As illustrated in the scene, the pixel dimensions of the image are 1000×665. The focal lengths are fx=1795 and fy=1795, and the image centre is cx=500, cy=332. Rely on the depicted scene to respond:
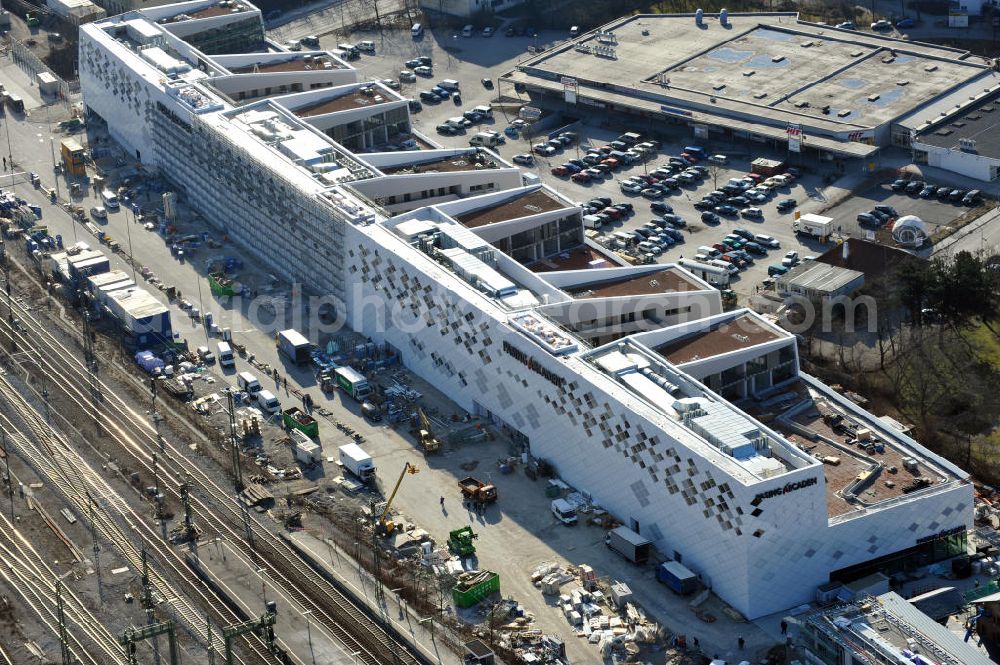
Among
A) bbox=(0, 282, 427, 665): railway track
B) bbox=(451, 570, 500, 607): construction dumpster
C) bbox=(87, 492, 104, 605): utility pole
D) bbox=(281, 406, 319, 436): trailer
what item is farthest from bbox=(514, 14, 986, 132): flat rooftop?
bbox=(87, 492, 104, 605): utility pole

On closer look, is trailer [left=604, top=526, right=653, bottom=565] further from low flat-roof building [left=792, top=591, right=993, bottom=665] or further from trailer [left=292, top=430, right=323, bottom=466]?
trailer [left=292, top=430, right=323, bottom=466]

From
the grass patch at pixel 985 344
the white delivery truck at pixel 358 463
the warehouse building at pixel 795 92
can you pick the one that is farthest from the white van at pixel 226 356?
the warehouse building at pixel 795 92

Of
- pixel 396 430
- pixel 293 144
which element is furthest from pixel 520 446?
pixel 293 144

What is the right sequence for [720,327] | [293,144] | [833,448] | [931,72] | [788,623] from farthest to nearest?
[931,72]
[293,144]
[720,327]
[833,448]
[788,623]

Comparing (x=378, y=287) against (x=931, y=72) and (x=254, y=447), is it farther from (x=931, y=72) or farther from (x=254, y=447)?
(x=931, y=72)

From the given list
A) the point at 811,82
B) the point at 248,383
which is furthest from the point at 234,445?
the point at 811,82
